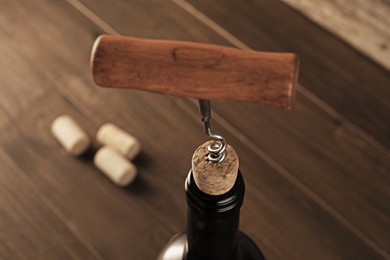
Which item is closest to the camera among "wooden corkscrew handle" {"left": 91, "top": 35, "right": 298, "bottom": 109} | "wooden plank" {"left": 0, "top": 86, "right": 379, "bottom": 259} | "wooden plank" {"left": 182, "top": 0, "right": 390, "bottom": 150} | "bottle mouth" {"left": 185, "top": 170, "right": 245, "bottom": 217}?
"wooden corkscrew handle" {"left": 91, "top": 35, "right": 298, "bottom": 109}

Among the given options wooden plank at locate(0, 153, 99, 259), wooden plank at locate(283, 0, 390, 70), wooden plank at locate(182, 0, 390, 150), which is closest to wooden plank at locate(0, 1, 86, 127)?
wooden plank at locate(0, 153, 99, 259)

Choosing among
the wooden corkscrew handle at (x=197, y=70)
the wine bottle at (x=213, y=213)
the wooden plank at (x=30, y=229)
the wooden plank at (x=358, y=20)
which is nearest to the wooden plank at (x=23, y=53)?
the wooden plank at (x=30, y=229)

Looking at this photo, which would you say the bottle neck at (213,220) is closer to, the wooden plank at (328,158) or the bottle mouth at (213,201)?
the bottle mouth at (213,201)

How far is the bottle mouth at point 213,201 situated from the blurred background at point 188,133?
0.47 metres

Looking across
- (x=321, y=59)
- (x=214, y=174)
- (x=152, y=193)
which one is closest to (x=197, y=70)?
(x=214, y=174)

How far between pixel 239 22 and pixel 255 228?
0.53 m

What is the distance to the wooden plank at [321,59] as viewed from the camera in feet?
4.58

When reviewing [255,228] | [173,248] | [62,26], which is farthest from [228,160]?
[62,26]

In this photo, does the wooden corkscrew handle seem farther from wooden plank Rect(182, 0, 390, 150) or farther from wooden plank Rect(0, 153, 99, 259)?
wooden plank Rect(182, 0, 390, 150)

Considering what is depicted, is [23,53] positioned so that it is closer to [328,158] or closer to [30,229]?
[30,229]

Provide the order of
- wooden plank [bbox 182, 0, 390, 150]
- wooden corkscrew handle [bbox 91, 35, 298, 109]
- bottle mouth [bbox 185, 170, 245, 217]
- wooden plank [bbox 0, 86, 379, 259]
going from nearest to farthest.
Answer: wooden corkscrew handle [bbox 91, 35, 298, 109] → bottle mouth [bbox 185, 170, 245, 217] → wooden plank [bbox 0, 86, 379, 259] → wooden plank [bbox 182, 0, 390, 150]

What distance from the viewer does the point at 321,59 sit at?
1.49 metres

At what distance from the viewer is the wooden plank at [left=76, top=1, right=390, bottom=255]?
4.11ft

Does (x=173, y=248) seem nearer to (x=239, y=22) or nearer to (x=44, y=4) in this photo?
(x=239, y=22)
